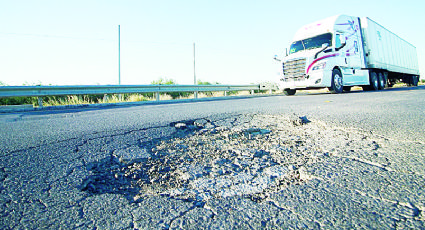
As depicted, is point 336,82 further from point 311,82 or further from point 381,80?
point 381,80

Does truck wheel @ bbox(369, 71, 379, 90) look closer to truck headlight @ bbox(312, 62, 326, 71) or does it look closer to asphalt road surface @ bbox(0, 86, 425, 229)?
truck headlight @ bbox(312, 62, 326, 71)

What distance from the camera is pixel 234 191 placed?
1.55m

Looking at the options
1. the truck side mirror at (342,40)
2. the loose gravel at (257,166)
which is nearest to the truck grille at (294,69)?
the truck side mirror at (342,40)

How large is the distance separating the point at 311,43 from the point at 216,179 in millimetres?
10213

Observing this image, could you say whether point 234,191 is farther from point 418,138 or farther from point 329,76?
point 329,76

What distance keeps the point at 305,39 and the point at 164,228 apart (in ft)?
36.3

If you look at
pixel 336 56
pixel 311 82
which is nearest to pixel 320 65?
pixel 311 82

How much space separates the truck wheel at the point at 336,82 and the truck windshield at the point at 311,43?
4.14ft

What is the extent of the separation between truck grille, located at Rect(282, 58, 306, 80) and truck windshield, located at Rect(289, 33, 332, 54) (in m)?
0.61

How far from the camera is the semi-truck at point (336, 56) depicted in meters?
9.96

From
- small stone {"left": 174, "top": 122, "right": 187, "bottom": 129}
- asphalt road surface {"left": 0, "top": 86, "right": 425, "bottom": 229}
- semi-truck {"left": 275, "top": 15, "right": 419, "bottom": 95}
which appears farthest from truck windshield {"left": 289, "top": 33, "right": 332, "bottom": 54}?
small stone {"left": 174, "top": 122, "right": 187, "bottom": 129}

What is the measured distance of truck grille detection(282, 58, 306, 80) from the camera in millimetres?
10327

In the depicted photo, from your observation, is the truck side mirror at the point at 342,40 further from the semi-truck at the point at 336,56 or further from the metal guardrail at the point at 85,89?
the metal guardrail at the point at 85,89

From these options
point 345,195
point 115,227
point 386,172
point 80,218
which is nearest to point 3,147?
point 80,218
